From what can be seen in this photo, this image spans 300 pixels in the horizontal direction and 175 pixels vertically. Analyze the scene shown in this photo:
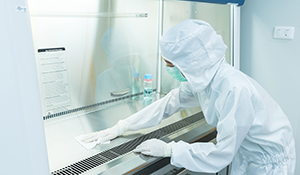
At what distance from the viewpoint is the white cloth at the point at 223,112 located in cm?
92

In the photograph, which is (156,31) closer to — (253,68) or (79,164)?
(253,68)

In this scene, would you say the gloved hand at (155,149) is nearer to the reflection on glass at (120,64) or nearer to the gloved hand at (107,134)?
the gloved hand at (107,134)

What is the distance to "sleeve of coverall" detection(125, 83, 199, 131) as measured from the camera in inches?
48.0

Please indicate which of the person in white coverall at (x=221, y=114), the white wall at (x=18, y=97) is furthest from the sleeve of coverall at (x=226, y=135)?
the white wall at (x=18, y=97)

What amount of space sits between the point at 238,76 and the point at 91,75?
821mm

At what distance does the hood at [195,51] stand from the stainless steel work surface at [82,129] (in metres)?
0.37

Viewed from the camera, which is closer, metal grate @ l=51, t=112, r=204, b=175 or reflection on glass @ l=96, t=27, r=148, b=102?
metal grate @ l=51, t=112, r=204, b=175

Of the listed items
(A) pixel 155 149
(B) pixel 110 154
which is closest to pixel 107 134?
(B) pixel 110 154

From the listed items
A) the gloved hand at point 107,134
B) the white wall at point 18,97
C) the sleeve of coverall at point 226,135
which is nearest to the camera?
the white wall at point 18,97

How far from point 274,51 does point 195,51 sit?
86cm

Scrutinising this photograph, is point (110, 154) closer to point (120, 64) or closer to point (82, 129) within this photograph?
point (82, 129)

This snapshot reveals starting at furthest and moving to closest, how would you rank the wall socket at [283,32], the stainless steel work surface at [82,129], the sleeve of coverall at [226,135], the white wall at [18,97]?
1. the wall socket at [283,32]
2. the stainless steel work surface at [82,129]
3. the sleeve of coverall at [226,135]
4. the white wall at [18,97]

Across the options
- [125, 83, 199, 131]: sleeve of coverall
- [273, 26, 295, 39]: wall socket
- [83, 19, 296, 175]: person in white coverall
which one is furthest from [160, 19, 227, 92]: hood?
[273, 26, 295, 39]: wall socket

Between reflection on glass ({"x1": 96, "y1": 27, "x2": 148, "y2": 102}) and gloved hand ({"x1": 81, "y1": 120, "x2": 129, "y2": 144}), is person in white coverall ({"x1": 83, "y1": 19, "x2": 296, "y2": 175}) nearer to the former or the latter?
gloved hand ({"x1": 81, "y1": 120, "x2": 129, "y2": 144})
